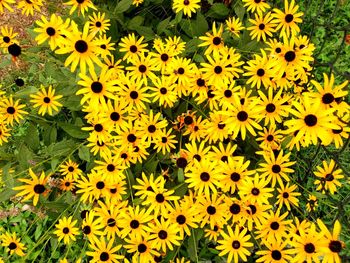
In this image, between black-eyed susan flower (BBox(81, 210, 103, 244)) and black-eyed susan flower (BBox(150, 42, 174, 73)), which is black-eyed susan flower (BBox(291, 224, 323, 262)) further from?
black-eyed susan flower (BBox(150, 42, 174, 73))

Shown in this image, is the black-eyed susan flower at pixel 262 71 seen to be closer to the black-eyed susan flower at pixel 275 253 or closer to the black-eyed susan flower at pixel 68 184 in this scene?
the black-eyed susan flower at pixel 275 253

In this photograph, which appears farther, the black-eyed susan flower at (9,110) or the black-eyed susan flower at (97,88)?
the black-eyed susan flower at (9,110)

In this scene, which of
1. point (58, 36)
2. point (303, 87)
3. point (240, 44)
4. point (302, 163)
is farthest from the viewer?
point (302, 163)

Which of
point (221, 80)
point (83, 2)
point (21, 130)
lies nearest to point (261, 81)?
point (221, 80)

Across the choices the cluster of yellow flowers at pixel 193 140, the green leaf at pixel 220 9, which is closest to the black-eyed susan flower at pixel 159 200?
the cluster of yellow flowers at pixel 193 140

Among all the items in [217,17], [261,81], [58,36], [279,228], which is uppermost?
[217,17]

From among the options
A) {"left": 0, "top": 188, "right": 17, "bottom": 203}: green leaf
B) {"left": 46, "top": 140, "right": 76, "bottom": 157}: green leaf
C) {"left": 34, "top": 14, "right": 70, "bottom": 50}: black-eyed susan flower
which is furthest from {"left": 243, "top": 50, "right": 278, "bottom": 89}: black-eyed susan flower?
{"left": 0, "top": 188, "right": 17, "bottom": 203}: green leaf

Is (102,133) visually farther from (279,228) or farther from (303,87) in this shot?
(303,87)

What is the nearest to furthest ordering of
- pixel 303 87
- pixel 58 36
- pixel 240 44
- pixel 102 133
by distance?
pixel 58 36 < pixel 102 133 < pixel 303 87 < pixel 240 44
